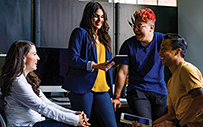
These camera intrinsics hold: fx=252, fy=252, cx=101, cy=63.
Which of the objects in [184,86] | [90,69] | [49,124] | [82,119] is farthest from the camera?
[90,69]

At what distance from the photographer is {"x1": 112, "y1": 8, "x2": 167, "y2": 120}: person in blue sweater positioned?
7.01ft

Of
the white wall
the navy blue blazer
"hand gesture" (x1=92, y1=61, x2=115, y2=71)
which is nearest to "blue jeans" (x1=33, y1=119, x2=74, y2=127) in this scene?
the navy blue blazer

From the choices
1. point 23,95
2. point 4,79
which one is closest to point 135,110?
point 23,95

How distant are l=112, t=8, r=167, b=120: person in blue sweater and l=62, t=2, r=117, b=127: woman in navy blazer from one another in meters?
0.21

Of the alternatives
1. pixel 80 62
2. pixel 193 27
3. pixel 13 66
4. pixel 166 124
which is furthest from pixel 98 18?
pixel 193 27

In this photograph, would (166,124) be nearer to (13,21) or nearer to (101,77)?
(101,77)

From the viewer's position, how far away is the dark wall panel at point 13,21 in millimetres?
3068

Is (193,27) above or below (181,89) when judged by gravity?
above

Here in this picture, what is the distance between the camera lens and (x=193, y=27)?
326 centimetres

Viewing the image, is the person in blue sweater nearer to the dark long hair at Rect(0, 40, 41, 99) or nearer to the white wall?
the dark long hair at Rect(0, 40, 41, 99)

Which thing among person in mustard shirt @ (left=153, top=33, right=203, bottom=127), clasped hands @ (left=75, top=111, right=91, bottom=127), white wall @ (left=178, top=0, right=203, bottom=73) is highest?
white wall @ (left=178, top=0, right=203, bottom=73)

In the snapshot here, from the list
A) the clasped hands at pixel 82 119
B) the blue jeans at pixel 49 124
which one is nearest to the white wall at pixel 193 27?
the clasped hands at pixel 82 119

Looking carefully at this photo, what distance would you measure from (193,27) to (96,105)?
75.7 inches

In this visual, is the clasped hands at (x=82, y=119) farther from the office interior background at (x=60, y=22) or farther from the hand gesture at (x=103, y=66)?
the office interior background at (x=60, y=22)
